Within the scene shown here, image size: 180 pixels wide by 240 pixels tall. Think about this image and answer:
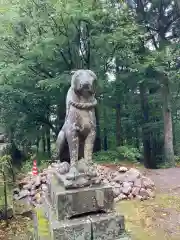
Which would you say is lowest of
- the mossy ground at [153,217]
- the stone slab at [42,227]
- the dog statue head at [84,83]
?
the mossy ground at [153,217]

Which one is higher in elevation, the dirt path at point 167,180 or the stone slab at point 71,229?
the stone slab at point 71,229

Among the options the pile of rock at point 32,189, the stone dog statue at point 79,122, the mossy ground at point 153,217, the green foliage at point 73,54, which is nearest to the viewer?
the stone dog statue at point 79,122

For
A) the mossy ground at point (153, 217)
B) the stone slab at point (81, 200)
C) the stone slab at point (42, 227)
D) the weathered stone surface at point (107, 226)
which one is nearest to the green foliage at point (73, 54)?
the mossy ground at point (153, 217)

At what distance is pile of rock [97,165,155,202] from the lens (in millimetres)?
4793

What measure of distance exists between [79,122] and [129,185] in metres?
3.01

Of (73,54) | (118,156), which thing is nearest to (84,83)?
(73,54)

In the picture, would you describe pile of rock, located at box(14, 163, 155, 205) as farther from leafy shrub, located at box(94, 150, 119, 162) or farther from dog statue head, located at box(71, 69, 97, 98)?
dog statue head, located at box(71, 69, 97, 98)

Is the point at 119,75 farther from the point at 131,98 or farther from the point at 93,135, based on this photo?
the point at 93,135

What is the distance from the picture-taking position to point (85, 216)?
226 centimetres

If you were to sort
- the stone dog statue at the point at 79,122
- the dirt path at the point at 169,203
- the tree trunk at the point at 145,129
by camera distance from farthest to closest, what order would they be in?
the tree trunk at the point at 145,129
the dirt path at the point at 169,203
the stone dog statue at the point at 79,122

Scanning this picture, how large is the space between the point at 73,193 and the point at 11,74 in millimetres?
5996

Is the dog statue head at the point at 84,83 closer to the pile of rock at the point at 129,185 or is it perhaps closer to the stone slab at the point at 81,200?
the stone slab at the point at 81,200

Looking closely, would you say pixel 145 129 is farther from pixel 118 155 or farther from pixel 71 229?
pixel 71 229

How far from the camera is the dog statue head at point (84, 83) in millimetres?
2209
